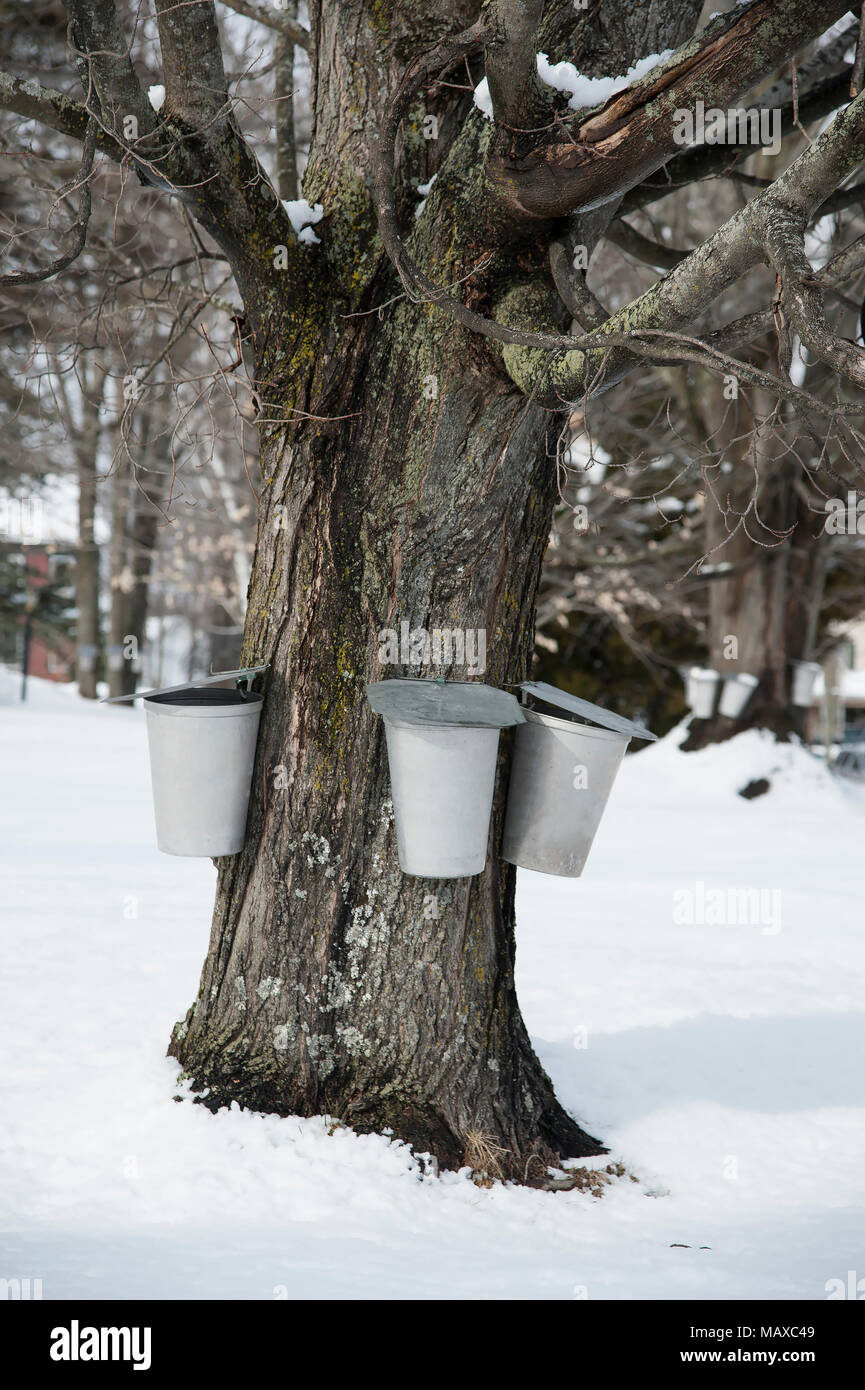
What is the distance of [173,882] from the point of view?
18.2ft

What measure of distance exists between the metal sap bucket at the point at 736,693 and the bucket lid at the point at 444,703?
779cm

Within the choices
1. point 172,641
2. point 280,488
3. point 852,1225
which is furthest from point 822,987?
point 172,641

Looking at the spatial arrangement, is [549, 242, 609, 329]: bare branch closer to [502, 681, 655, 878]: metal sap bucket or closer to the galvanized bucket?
[502, 681, 655, 878]: metal sap bucket

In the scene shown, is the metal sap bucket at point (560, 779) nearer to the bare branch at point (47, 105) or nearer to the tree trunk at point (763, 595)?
the bare branch at point (47, 105)

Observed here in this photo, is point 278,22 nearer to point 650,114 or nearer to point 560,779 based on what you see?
point 650,114

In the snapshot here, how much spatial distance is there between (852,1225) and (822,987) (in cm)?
194

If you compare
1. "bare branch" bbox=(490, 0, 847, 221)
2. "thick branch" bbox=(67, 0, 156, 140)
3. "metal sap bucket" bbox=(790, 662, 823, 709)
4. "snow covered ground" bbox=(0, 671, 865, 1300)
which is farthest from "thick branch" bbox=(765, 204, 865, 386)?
"metal sap bucket" bbox=(790, 662, 823, 709)

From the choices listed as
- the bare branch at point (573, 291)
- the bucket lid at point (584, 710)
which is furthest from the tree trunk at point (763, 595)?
the bare branch at point (573, 291)

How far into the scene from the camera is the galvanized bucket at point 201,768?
8.56 feet

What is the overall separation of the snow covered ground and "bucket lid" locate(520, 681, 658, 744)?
45.9 inches

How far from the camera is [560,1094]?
10.9ft

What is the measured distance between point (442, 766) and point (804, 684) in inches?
326

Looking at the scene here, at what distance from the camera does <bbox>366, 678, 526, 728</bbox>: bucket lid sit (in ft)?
7.93

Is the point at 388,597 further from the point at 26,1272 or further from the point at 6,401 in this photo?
the point at 6,401
